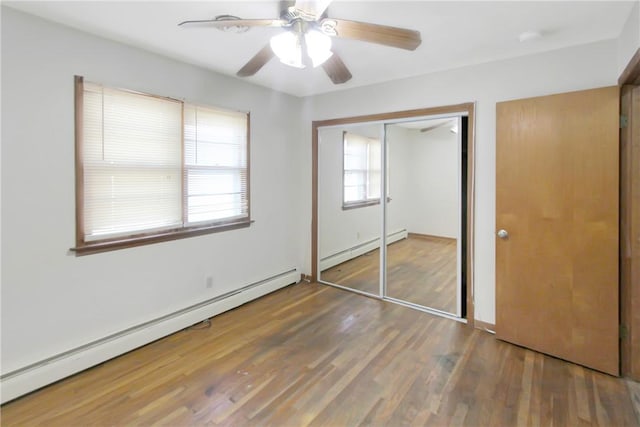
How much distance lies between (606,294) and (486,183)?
119 centimetres

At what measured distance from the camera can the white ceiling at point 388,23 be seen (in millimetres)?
2041

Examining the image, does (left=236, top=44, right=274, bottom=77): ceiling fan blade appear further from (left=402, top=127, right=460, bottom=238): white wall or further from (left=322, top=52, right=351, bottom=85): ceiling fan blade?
(left=402, top=127, right=460, bottom=238): white wall

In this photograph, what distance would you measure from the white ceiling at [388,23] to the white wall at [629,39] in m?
0.05

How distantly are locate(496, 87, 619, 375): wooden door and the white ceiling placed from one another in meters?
0.46

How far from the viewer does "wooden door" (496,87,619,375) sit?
2377 millimetres

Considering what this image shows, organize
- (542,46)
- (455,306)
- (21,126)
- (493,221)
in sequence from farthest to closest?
1. (455,306)
2. (493,221)
3. (542,46)
4. (21,126)

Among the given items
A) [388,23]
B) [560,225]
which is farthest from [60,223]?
[560,225]

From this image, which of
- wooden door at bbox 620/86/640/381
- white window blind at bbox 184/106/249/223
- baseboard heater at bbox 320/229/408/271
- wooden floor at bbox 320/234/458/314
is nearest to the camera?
wooden door at bbox 620/86/640/381

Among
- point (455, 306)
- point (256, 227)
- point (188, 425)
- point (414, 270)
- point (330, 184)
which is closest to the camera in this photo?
point (188, 425)

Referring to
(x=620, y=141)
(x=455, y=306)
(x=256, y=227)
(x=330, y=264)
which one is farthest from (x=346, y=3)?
(x=330, y=264)

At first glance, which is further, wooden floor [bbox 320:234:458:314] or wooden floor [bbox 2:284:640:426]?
wooden floor [bbox 320:234:458:314]

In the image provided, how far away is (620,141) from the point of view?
2338 millimetres

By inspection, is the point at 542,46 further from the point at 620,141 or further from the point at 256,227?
the point at 256,227

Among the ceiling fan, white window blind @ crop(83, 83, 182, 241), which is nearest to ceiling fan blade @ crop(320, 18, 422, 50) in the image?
the ceiling fan
